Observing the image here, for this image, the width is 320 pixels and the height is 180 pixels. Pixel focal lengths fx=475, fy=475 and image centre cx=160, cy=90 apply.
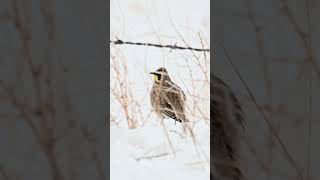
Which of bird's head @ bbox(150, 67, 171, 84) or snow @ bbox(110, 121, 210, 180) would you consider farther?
bird's head @ bbox(150, 67, 171, 84)

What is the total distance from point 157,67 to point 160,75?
0.26 feet

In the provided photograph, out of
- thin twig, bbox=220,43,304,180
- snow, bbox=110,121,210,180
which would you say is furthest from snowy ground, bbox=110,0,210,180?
thin twig, bbox=220,43,304,180

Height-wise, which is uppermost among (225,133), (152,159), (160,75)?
(160,75)

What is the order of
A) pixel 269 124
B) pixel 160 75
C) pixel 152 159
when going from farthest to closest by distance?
pixel 160 75 < pixel 152 159 < pixel 269 124

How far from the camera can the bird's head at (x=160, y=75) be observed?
177 cm

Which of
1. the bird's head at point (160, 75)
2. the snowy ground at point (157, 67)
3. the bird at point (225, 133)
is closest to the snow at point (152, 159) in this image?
the snowy ground at point (157, 67)

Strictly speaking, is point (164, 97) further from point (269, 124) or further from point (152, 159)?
point (269, 124)

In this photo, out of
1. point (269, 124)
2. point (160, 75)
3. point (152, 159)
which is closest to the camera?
point (269, 124)

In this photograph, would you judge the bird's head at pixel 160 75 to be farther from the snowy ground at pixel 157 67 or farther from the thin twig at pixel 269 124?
the thin twig at pixel 269 124

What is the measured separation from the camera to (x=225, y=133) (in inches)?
29.4

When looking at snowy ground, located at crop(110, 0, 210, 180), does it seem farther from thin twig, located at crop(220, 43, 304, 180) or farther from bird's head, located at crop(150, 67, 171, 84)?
thin twig, located at crop(220, 43, 304, 180)

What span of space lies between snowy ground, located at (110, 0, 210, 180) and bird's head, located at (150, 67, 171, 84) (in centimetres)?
3

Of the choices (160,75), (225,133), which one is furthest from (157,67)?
(225,133)

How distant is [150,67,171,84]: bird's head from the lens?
1771 millimetres
